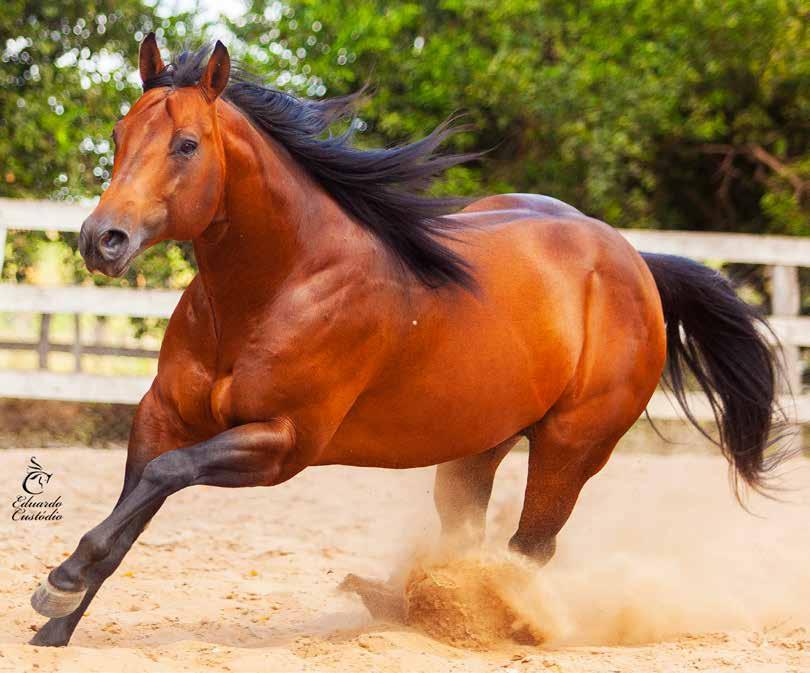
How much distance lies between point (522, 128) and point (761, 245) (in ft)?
9.64

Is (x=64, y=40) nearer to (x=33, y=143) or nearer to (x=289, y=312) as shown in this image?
(x=33, y=143)

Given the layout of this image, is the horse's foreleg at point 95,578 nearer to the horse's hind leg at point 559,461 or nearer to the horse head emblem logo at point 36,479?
the horse's hind leg at point 559,461

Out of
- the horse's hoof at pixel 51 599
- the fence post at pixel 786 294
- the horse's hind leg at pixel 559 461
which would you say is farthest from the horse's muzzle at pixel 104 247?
the fence post at pixel 786 294

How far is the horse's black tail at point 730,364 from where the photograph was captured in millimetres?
5133

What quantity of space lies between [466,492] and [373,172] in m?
1.46

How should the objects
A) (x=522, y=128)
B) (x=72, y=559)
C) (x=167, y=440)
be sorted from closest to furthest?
1. (x=72, y=559)
2. (x=167, y=440)
3. (x=522, y=128)

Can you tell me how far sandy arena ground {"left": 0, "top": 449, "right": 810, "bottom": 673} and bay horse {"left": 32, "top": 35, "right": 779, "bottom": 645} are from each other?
33 centimetres

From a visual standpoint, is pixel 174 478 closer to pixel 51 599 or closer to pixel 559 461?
pixel 51 599

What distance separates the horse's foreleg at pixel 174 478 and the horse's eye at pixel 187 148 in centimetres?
79

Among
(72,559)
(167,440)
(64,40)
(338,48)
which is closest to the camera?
(72,559)

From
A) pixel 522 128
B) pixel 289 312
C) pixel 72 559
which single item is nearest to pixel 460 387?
pixel 289 312

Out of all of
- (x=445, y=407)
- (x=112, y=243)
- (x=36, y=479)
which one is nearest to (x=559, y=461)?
(x=445, y=407)

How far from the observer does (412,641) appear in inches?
151

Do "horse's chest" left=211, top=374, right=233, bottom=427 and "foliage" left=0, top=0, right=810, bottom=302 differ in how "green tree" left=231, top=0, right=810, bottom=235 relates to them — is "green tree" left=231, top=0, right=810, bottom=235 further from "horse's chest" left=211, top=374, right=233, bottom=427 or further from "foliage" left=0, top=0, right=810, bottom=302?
"horse's chest" left=211, top=374, right=233, bottom=427
